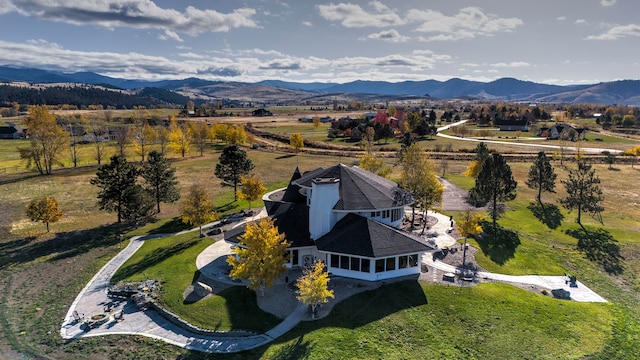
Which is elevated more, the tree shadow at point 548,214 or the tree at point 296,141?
the tree at point 296,141

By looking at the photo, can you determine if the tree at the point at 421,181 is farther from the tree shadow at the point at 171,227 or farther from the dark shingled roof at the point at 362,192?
the tree shadow at the point at 171,227

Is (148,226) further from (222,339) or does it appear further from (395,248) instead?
(395,248)

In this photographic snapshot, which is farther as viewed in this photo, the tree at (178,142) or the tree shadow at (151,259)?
the tree at (178,142)

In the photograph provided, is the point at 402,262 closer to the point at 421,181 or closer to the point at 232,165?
the point at 421,181

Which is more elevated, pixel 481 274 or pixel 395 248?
pixel 395 248

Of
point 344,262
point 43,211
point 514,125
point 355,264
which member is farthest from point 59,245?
point 514,125

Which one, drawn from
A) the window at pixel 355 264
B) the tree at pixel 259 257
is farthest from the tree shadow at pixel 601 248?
the tree at pixel 259 257

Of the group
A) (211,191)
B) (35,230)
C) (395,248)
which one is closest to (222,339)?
(395,248)
